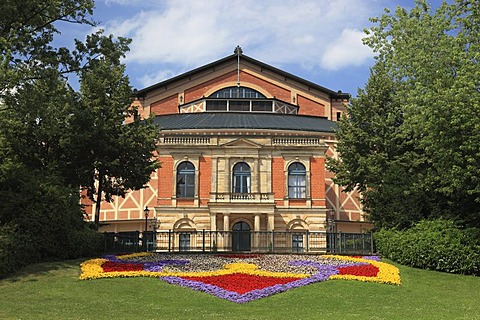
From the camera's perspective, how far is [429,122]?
23.8 meters

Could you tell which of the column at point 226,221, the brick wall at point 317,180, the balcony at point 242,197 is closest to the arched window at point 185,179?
the balcony at point 242,197

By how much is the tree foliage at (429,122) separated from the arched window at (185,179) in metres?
13.9

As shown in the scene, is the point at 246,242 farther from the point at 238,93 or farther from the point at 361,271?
the point at 238,93

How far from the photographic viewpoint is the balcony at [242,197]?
4256cm

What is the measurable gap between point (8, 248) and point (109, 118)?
1340 centimetres

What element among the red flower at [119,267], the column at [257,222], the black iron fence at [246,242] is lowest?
the red flower at [119,267]

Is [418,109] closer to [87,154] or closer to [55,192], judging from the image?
[55,192]

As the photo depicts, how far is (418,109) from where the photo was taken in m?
24.9

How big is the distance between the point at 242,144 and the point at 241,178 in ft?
8.83

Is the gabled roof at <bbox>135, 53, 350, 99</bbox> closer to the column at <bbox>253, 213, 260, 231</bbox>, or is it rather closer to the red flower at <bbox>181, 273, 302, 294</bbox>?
the column at <bbox>253, 213, 260, 231</bbox>

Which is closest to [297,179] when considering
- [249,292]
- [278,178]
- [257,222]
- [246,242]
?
[278,178]

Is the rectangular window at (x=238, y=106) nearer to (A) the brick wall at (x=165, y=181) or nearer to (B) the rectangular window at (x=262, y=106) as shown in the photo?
(B) the rectangular window at (x=262, y=106)

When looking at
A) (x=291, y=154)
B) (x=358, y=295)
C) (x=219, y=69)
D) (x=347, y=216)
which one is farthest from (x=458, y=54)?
(x=219, y=69)

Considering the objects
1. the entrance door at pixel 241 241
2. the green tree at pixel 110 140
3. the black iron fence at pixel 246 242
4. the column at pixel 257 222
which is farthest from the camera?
the column at pixel 257 222
